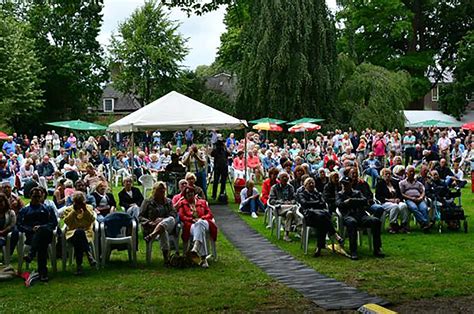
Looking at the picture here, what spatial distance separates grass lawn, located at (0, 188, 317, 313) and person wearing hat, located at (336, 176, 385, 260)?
170 centimetres

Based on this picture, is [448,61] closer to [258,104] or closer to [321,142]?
[258,104]

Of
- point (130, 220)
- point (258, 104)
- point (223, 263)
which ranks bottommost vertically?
point (223, 263)

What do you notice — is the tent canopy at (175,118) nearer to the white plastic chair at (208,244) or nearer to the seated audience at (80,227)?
the white plastic chair at (208,244)

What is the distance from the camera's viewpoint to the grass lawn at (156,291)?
24.1ft

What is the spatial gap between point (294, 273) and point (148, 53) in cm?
4937

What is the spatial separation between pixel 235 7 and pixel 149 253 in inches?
172

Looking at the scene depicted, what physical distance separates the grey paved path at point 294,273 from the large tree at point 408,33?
3360cm

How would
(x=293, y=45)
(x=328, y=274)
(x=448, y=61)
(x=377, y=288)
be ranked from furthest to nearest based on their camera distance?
(x=448, y=61) → (x=293, y=45) → (x=328, y=274) → (x=377, y=288)

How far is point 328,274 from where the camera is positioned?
9.02 m

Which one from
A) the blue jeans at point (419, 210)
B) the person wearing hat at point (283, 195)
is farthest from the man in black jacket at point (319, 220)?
the blue jeans at point (419, 210)

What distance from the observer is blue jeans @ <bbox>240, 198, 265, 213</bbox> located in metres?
14.8

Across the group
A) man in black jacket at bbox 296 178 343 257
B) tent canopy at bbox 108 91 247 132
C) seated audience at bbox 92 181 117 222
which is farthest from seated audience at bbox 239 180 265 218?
seated audience at bbox 92 181 117 222

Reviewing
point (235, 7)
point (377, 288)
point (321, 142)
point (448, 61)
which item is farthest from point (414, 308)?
point (448, 61)

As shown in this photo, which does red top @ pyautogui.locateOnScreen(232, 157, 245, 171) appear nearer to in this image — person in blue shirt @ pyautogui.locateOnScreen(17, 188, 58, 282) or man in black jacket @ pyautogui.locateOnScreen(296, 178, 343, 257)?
man in black jacket @ pyautogui.locateOnScreen(296, 178, 343, 257)
